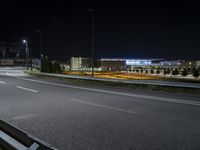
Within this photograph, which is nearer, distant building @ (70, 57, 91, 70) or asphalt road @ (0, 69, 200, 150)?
asphalt road @ (0, 69, 200, 150)

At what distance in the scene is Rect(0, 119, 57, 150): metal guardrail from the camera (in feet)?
15.5

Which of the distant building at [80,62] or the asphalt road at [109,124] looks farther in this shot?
the distant building at [80,62]

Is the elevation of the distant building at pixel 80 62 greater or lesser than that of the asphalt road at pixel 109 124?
greater

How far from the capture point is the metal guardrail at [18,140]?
471 cm

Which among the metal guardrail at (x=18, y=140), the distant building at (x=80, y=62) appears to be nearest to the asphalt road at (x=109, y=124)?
the metal guardrail at (x=18, y=140)

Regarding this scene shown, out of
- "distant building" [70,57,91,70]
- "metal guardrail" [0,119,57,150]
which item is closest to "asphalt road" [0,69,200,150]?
"metal guardrail" [0,119,57,150]

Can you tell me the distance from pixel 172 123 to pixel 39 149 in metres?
5.43

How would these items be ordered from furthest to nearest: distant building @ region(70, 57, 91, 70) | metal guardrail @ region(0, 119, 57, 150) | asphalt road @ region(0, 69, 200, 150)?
distant building @ region(70, 57, 91, 70) → asphalt road @ region(0, 69, 200, 150) → metal guardrail @ region(0, 119, 57, 150)

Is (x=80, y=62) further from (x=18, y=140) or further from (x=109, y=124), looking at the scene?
(x=18, y=140)

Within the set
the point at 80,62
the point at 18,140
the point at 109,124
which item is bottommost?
the point at 109,124

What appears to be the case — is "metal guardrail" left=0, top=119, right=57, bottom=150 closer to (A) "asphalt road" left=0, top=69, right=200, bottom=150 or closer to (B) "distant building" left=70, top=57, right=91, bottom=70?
(A) "asphalt road" left=0, top=69, right=200, bottom=150

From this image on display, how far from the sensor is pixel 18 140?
226 inches

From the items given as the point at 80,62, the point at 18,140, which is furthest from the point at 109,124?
the point at 80,62

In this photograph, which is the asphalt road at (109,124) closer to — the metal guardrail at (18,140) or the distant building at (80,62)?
the metal guardrail at (18,140)
